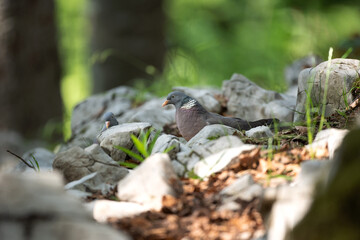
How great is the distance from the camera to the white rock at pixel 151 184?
7.39 feet

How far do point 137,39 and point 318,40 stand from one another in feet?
8.56

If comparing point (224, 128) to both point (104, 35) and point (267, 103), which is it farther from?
point (104, 35)

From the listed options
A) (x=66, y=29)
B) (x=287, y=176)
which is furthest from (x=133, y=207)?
(x=66, y=29)

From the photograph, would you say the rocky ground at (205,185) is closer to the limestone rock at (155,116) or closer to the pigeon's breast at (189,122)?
the pigeon's breast at (189,122)

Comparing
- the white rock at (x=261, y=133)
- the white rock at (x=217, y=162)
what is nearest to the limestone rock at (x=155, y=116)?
the white rock at (x=261, y=133)

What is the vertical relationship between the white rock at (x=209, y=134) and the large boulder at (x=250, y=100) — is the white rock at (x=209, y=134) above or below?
below

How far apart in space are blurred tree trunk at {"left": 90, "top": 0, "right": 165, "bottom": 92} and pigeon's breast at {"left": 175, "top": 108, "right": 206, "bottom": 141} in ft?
13.2

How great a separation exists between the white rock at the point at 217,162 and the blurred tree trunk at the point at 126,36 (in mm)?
5086

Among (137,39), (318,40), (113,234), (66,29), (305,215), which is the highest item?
(66,29)

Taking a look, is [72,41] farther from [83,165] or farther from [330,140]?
[330,140]

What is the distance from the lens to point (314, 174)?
2.08 metres

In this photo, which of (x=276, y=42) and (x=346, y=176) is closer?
(x=346, y=176)

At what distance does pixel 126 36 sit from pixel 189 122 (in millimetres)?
4409

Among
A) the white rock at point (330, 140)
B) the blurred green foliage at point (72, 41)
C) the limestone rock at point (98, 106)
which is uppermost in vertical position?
the blurred green foliage at point (72, 41)
